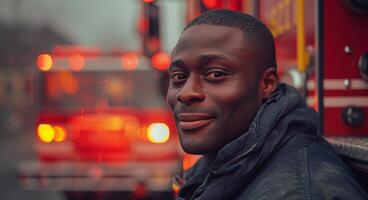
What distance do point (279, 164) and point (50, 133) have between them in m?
6.80

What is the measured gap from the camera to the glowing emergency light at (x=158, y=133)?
8.04 meters

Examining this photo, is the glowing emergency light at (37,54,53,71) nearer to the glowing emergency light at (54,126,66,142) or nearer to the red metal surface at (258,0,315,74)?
the glowing emergency light at (54,126,66,142)

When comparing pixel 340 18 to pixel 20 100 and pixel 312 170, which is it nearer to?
pixel 312 170

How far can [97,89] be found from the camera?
839 centimetres

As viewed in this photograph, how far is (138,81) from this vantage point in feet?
27.9

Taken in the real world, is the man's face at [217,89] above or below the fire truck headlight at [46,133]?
above

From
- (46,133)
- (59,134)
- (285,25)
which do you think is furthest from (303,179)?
(46,133)

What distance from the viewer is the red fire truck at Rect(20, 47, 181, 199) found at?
26.3 ft

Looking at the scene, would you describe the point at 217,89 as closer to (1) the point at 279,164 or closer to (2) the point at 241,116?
(2) the point at 241,116

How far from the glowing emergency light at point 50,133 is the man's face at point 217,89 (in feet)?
21.2

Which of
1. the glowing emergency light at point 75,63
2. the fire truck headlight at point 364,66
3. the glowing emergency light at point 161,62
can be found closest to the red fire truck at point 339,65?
the fire truck headlight at point 364,66

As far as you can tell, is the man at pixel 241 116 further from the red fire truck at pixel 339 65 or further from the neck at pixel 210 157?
the red fire truck at pixel 339 65

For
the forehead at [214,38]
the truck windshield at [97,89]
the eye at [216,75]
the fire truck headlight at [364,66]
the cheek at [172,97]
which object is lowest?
the truck windshield at [97,89]

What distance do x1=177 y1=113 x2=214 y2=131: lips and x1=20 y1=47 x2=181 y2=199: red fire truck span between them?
6.03 metres
